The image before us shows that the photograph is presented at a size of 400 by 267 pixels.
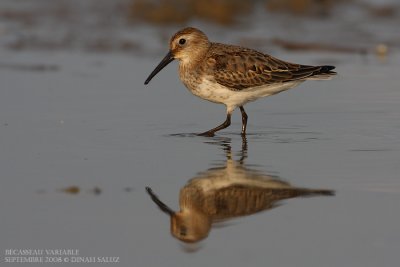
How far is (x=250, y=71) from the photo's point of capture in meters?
11.6

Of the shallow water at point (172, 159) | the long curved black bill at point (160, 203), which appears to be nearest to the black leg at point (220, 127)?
the shallow water at point (172, 159)

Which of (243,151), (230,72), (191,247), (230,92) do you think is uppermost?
(230,72)

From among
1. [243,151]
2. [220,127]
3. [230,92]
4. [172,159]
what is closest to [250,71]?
[230,92]

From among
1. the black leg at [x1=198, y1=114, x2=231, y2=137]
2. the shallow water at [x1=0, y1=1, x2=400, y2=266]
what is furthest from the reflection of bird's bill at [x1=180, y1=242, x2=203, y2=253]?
the black leg at [x1=198, y1=114, x2=231, y2=137]

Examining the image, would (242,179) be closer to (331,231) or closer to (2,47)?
(331,231)

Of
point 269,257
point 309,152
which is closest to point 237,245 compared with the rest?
point 269,257

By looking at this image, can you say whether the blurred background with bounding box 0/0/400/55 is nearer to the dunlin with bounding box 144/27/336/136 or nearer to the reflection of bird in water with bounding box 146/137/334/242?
the dunlin with bounding box 144/27/336/136

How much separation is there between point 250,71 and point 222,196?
3.63m

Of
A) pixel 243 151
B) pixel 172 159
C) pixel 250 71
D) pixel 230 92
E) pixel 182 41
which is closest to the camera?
pixel 172 159

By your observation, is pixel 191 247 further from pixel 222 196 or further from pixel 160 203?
pixel 222 196

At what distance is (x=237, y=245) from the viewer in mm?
6938

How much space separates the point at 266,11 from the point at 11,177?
471 inches

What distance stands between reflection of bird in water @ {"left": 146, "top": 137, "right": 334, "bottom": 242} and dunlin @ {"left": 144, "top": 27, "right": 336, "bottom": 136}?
90.0 inches

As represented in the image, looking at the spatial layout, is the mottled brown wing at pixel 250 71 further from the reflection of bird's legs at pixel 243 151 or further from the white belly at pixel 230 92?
the reflection of bird's legs at pixel 243 151
